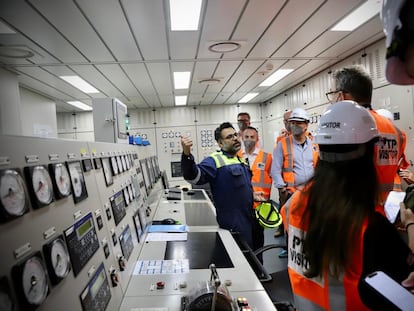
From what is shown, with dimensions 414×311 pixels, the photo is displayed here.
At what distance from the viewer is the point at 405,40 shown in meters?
0.56

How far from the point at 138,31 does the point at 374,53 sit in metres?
2.91

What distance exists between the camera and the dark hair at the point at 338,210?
856mm

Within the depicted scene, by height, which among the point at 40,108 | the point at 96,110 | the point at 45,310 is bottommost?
the point at 45,310

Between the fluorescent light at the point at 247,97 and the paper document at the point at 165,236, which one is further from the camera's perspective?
the fluorescent light at the point at 247,97

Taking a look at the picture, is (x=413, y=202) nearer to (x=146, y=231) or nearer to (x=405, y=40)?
(x=405, y=40)

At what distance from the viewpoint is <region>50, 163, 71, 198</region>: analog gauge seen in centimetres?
78

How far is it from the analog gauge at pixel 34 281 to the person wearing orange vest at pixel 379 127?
5.69 ft

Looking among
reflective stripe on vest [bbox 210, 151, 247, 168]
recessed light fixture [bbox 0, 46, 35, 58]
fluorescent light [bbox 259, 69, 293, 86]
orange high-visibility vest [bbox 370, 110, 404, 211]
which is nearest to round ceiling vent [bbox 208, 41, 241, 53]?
fluorescent light [bbox 259, 69, 293, 86]

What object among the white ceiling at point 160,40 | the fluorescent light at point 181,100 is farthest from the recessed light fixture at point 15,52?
the fluorescent light at point 181,100

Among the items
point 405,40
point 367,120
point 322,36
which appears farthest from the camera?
point 322,36

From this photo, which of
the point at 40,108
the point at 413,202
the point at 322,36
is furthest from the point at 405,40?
the point at 40,108

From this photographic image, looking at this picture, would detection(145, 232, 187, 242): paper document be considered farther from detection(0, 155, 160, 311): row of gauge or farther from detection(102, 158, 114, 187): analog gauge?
detection(102, 158, 114, 187): analog gauge

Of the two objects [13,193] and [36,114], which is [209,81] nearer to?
[36,114]

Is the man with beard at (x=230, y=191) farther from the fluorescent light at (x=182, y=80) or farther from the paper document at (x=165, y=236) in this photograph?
the fluorescent light at (x=182, y=80)
